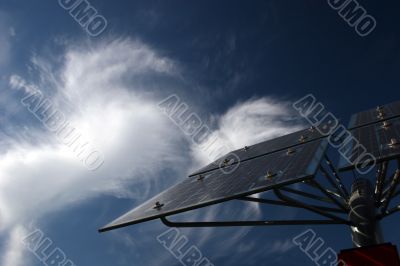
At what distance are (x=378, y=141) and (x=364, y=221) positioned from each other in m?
3.02

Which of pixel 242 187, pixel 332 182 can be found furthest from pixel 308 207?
pixel 332 182

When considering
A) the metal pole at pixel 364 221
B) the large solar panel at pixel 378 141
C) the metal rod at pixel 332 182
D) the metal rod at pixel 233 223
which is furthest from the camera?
the metal rod at pixel 332 182

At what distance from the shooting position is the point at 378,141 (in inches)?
564

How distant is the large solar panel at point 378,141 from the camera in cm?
1187

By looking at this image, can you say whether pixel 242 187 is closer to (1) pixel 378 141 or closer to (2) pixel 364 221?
(2) pixel 364 221

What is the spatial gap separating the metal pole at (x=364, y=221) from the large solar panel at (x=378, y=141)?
222cm

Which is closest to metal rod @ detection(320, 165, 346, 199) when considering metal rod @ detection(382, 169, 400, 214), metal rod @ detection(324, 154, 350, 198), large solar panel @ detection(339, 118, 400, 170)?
metal rod @ detection(324, 154, 350, 198)

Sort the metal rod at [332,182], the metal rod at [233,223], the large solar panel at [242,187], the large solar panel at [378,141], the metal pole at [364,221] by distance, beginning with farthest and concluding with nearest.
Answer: the metal rod at [332,182] < the metal pole at [364,221] < the metal rod at [233,223] < the large solar panel at [378,141] < the large solar panel at [242,187]

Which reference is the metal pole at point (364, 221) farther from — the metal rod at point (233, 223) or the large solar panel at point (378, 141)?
the large solar panel at point (378, 141)

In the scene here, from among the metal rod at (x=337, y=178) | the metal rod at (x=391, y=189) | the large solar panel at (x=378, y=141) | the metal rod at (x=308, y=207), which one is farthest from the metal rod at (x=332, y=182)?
the metal rod at (x=308, y=207)

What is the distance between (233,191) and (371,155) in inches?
178

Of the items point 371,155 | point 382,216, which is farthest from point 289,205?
point 382,216

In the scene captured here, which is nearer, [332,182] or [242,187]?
[242,187]

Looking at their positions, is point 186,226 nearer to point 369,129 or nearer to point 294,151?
point 294,151
